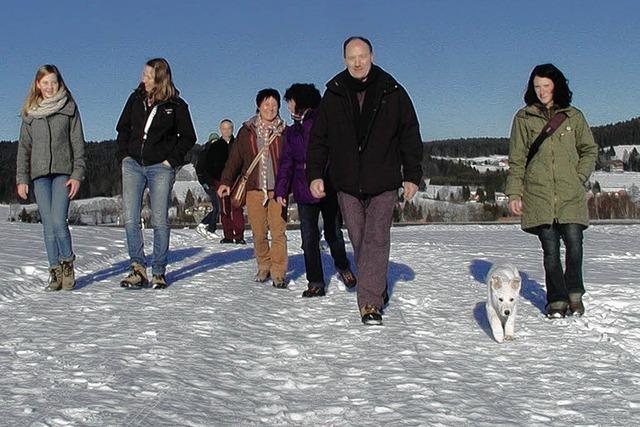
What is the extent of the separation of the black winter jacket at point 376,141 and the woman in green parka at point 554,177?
3.18 ft

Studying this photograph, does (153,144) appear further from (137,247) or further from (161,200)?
(137,247)

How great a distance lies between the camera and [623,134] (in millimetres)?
142750

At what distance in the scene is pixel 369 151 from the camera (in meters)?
6.33

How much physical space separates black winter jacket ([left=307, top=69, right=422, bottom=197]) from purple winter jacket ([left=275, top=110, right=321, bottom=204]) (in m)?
1.49

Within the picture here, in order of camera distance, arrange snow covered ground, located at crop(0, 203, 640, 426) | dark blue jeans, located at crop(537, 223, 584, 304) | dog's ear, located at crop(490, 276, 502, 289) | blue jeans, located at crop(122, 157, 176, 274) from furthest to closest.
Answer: blue jeans, located at crop(122, 157, 176, 274) < dark blue jeans, located at crop(537, 223, 584, 304) < dog's ear, located at crop(490, 276, 502, 289) < snow covered ground, located at crop(0, 203, 640, 426)

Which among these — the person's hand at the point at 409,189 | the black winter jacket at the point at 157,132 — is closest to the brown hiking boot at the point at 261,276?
the black winter jacket at the point at 157,132

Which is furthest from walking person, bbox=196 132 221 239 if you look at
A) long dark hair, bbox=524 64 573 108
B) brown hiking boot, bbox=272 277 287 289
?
long dark hair, bbox=524 64 573 108

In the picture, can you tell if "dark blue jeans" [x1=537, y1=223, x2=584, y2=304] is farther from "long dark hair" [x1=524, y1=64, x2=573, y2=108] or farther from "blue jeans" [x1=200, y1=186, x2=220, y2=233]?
"blue jeans" [x1=200, y1=186, x2=220, y2=233]

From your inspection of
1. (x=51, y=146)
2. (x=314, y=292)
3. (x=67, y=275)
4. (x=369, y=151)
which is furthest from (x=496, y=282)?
(x=51, y=146)

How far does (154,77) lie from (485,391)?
4.80 m

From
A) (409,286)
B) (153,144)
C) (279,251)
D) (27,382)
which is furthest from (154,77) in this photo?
(27,382)

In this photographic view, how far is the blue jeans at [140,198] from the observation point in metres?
7.85

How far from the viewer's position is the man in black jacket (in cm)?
632

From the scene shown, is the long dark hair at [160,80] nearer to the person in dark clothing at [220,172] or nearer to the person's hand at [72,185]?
the person's hand at [72,185]
